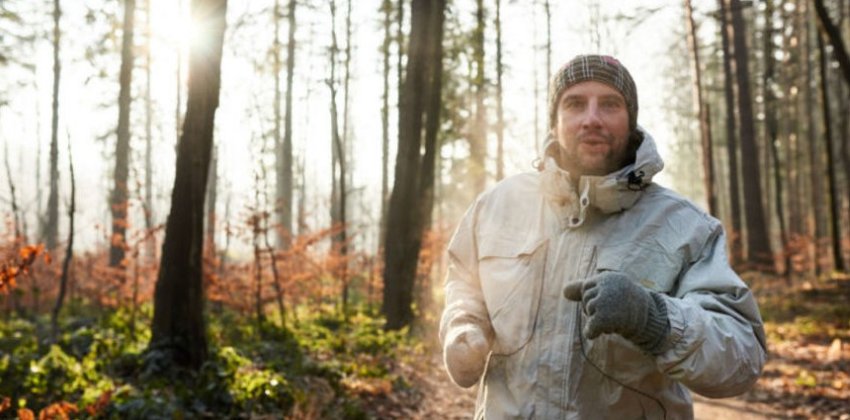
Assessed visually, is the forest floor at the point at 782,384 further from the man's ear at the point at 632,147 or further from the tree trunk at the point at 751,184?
the tree trunk at the point at 751,184

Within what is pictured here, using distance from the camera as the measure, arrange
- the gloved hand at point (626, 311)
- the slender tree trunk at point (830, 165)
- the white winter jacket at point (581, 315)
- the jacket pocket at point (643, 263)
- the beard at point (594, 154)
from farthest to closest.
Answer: the slender tree trunk at point (830, 165)
the beard at point (594, 154)
the jacket pocket at point (643, 263)
the white winter jacket at point (581, 315)
the gloved hand at point (626, 311)

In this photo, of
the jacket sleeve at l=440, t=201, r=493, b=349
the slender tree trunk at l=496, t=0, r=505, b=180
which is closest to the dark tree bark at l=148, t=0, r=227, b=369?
the jacket sleeve at l=440, t=201, r=493, b=349

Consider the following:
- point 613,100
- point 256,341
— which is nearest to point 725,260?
point 613,100

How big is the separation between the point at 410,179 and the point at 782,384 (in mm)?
6040

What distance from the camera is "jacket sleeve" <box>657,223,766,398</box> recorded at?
5.74 ft

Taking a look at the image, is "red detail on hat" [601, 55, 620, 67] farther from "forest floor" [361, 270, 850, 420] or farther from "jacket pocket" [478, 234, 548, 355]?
"forest floor" [361, 270, 850, 420]

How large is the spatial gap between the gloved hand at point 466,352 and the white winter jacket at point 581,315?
0.16ft

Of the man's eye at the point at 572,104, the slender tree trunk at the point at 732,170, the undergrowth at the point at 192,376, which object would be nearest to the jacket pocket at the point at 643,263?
the man's eye at the point at 572,104

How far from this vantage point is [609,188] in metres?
2.10

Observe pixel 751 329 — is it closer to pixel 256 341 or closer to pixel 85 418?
pixel 85 418

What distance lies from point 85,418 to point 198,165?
2.92 metres

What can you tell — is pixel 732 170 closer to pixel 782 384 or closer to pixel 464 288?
pixel 782 384

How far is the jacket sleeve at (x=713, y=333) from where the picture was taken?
1.75 m

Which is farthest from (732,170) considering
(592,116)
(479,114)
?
(592,116)
